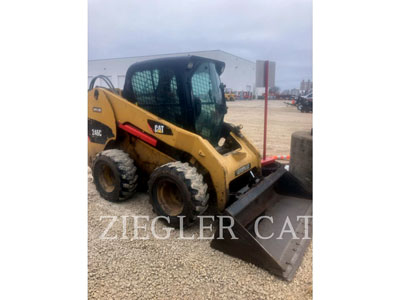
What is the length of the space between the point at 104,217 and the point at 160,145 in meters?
0.88

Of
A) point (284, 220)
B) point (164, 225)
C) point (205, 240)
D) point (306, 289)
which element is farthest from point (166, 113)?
point (306, 289)

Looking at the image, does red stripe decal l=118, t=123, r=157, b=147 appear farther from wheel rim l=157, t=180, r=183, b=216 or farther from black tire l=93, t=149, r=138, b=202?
wheel rim l=157, t=180, r=183, b=216

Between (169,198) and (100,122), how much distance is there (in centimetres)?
126

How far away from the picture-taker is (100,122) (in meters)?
3.14

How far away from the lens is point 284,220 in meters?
2.56

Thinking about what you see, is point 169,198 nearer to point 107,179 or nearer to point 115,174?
point 115,174

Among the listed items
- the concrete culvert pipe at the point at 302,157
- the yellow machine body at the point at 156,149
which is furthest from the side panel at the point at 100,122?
the concrete culvert pipe at the point at 302,157

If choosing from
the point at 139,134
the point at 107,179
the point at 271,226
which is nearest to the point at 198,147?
the point at 139,134

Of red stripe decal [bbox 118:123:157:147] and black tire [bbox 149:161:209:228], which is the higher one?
red stripe decal [bbox 118:123:157:147]

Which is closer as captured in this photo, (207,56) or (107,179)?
(207,56)

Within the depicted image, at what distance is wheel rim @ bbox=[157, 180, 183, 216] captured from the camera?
8.35 feet

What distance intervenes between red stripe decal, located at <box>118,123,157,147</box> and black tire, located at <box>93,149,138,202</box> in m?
0.28

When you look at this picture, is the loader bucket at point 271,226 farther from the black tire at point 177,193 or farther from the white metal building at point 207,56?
the white metal building at point 207,56

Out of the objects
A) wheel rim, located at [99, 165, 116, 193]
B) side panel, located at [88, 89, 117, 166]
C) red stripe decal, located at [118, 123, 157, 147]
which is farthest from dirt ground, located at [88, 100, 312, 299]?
side panel, located at [88, 89, 117, 166]
